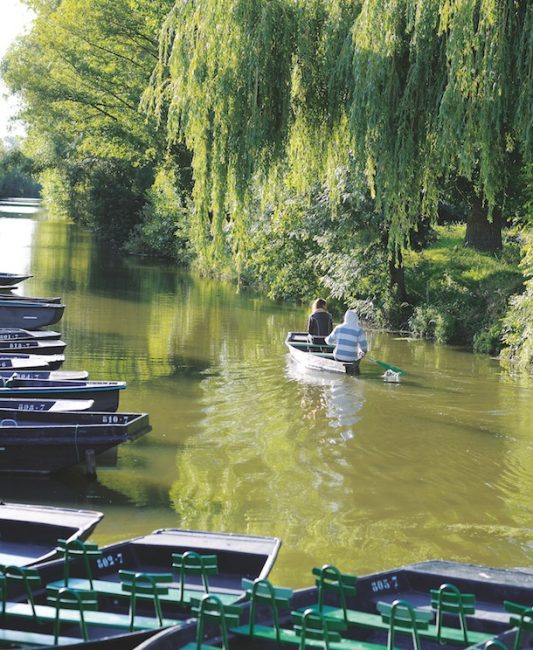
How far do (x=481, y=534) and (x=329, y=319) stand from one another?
32.8ft

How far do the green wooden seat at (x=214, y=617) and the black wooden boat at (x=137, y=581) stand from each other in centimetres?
8

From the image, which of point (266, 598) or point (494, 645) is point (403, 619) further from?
point (266, 598)

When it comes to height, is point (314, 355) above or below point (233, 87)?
below

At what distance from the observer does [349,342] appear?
16.8 metres

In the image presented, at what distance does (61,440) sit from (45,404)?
52.5 inches

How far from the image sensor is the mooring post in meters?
10.2

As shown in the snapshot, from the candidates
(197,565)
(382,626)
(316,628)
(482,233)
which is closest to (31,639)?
(197,565)

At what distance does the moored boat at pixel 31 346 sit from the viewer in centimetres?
1502

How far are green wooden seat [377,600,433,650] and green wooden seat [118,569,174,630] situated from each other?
128 cm

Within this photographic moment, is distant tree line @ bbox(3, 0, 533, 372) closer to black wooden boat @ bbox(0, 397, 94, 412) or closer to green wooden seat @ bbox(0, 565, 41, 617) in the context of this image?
black wooden boat @ bbox(0, 397, 94, 412)

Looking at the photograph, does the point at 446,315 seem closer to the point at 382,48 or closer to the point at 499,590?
the point at 382,48

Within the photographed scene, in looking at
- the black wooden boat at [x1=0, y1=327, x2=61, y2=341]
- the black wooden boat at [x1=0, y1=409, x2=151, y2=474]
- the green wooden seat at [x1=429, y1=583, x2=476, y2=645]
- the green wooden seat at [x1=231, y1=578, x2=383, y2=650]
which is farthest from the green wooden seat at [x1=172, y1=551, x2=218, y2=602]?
the black wooden boat at [x1=0, y1=327, x2=61, y2=341]

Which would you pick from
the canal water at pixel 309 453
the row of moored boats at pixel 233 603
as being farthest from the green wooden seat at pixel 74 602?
the canal water at pixel 309 453

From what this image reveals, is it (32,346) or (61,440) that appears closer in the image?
(61,440)
